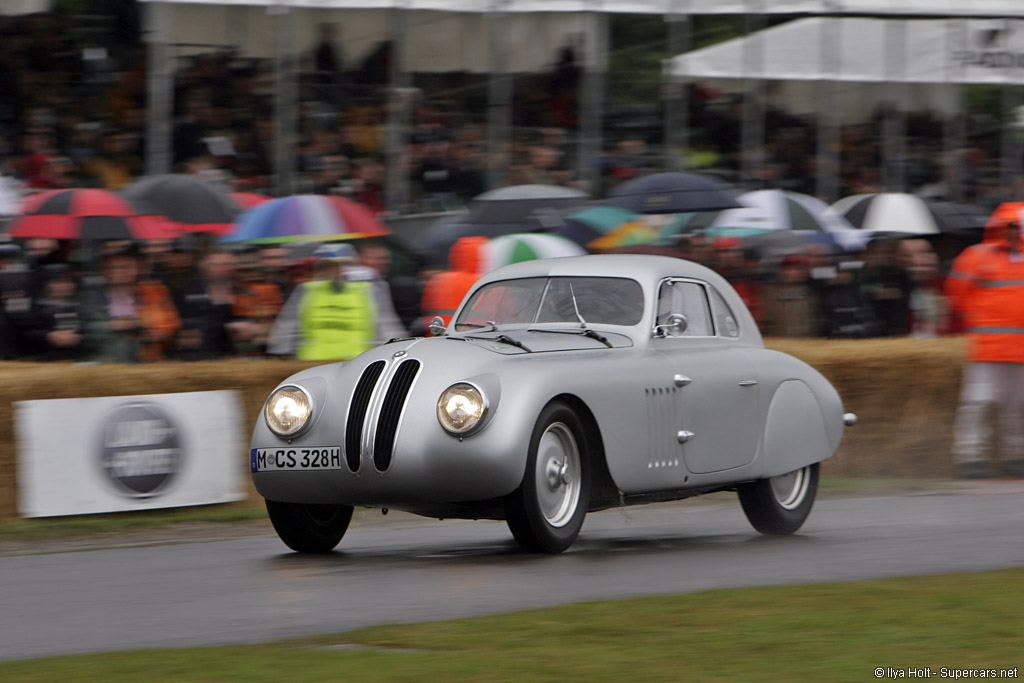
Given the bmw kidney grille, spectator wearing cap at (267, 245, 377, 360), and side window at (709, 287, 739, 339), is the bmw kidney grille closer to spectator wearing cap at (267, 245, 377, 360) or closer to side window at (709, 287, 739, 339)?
side window at (709, 287, 739, 339)

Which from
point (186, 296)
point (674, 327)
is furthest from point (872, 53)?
point (674, 327)

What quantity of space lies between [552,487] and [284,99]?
990cm

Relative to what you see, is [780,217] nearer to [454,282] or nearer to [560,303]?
[454,282]

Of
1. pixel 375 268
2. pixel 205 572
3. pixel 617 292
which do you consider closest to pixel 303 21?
pixel 375 268

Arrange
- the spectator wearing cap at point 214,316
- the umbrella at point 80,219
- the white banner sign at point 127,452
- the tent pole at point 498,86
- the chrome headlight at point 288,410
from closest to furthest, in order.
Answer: the chrome headlight at point 288,410
the white banner sign at point 127,452
the spectator wearing cap at point 214,316
the umbrella at point 80,219
the tent pole at point 498,86

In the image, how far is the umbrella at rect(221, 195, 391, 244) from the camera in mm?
12805

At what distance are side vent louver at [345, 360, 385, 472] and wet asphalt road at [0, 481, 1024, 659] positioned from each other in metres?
0.56

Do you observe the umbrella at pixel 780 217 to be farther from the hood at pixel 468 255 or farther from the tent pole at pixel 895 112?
the tent pole at pixel 895 112

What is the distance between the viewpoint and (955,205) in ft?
60.4

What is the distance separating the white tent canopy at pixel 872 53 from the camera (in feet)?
64.5

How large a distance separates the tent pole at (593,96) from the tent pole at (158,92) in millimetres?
4940

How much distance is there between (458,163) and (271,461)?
983 cm

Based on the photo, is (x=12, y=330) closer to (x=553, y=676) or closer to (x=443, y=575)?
(x=443, y=575)

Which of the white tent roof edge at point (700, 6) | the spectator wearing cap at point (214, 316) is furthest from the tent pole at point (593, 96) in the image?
the spectator wearing cap at point (214, 316)
